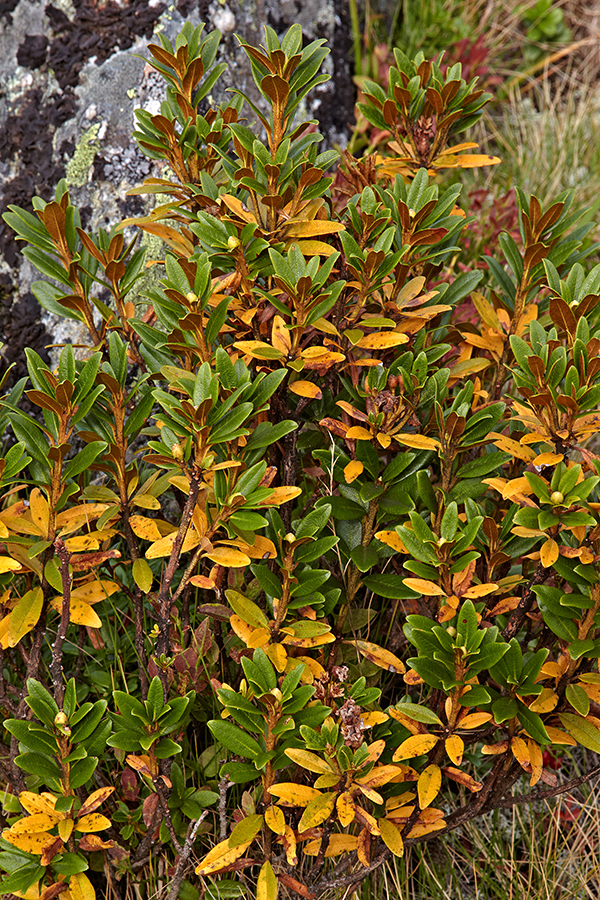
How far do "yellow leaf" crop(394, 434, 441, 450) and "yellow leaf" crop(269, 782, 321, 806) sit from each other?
689mm

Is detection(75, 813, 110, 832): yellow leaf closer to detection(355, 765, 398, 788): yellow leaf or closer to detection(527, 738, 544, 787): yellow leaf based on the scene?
detection(355, 765, 398, 788): yellow leaf

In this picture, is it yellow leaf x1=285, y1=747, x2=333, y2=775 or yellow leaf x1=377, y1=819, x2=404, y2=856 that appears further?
yellow leaf x1=377, y1=819, x2=404, y2=856

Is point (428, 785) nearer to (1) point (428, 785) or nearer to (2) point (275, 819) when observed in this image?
(1) point (428, 785)

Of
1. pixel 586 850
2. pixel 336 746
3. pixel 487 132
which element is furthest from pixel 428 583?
pixel 487 132

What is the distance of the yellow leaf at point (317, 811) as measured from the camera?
54.1 inches

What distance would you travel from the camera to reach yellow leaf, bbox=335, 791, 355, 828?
1.36 meters

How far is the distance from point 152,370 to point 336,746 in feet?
2.89

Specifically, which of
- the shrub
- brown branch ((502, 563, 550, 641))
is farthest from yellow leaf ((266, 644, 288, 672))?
brown branch ((502, 563, 550, 641))

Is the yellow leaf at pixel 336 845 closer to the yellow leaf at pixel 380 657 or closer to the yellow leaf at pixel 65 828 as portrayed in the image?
the yellow leaf at pixel 380 657

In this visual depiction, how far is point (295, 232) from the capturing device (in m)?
1.63

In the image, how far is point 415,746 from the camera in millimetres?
1479

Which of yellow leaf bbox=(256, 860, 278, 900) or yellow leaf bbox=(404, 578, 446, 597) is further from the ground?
yellow leaf bbox=(404, 578, 446, 597)

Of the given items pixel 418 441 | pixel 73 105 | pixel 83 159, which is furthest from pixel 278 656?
pixel 73 105

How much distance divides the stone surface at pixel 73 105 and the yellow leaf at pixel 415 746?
1.56 meters
